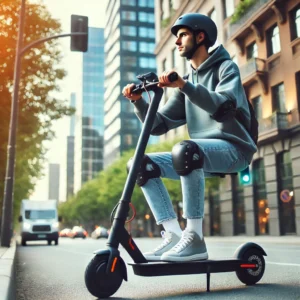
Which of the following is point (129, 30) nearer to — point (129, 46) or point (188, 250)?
point (129, 46)

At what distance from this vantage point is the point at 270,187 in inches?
1052

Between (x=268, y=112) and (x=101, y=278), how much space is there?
2537cm

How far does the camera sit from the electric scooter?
3.00 metres

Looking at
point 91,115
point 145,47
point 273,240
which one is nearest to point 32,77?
point 273,240

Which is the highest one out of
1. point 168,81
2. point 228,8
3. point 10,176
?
point 228,8

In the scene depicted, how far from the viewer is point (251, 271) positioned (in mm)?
3736

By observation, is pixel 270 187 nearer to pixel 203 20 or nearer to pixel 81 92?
pixel 203 20

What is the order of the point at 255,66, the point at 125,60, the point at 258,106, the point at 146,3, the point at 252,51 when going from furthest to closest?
1. the point at 146,3
2. the point at 125,60
3. the point at 252,51
4. the point at 258,106
5. the point at 255,66

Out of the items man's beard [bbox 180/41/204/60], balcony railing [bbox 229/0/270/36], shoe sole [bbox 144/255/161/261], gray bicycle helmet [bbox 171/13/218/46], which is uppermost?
balcony railing [bbox 229/0/270/36]

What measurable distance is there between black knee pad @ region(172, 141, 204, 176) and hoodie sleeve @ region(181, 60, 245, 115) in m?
0.27

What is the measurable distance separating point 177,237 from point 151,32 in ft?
311

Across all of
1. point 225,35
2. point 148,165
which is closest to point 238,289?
point 148,165

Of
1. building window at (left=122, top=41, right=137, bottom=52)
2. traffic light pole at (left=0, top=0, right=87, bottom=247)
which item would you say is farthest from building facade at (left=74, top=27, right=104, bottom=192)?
traffic light pole at (left=0, top=0, right=87, bottom=247)

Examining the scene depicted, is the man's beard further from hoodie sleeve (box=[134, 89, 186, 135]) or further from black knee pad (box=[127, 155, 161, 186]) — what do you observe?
black knee pad (box=[127, 155, 161, 186])
